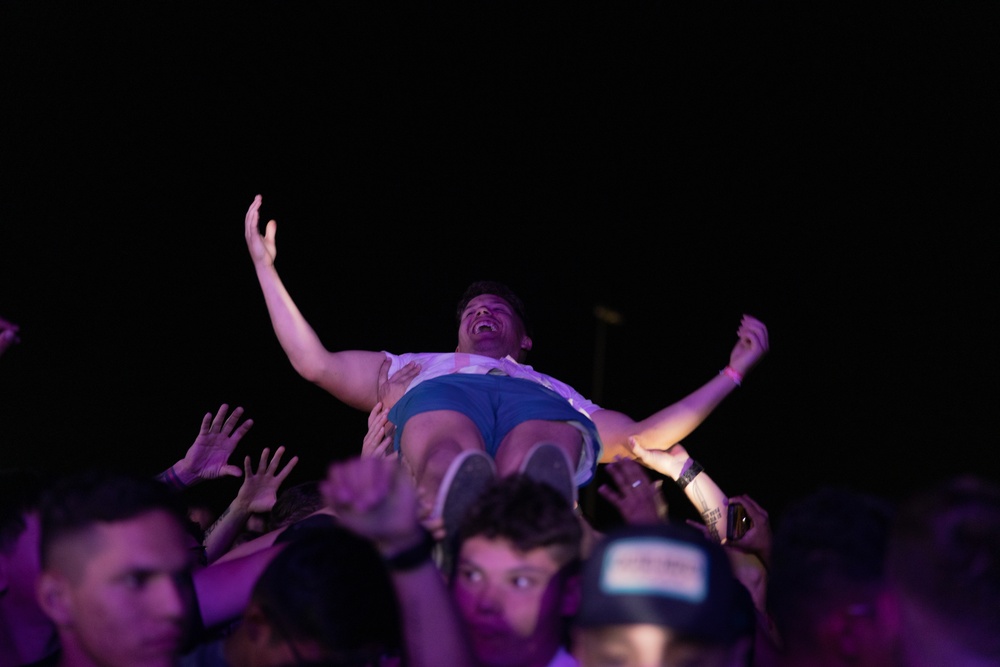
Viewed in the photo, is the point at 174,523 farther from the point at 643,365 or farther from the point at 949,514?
the point at 643,365

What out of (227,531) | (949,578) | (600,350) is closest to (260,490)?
(227,531)

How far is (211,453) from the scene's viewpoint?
9.31ft

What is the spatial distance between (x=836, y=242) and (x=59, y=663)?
428 cm

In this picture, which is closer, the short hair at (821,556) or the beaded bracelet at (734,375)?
the short hair at (821,556)

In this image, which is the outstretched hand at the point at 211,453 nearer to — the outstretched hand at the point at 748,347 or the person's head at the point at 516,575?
the person's head at the point at 516,575

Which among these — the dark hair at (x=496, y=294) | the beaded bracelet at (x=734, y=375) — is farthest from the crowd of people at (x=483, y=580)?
the beaded bracelet at (x=734, y=375)

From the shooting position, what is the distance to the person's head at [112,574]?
1.45m

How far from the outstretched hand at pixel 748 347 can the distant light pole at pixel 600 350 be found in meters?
2.10

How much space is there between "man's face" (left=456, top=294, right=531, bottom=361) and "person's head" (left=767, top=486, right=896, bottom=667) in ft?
5.00

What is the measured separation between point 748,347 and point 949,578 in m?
2.00

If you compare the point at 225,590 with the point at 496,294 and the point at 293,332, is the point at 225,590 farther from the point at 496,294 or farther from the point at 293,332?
the point at 496,294

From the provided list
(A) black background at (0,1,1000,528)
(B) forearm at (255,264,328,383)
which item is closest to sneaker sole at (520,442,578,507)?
(B) forearm at (255,264,328,383)

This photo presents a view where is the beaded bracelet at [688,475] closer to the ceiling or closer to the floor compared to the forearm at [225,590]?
closer to the floor

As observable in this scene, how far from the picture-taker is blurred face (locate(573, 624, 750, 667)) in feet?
4.04
